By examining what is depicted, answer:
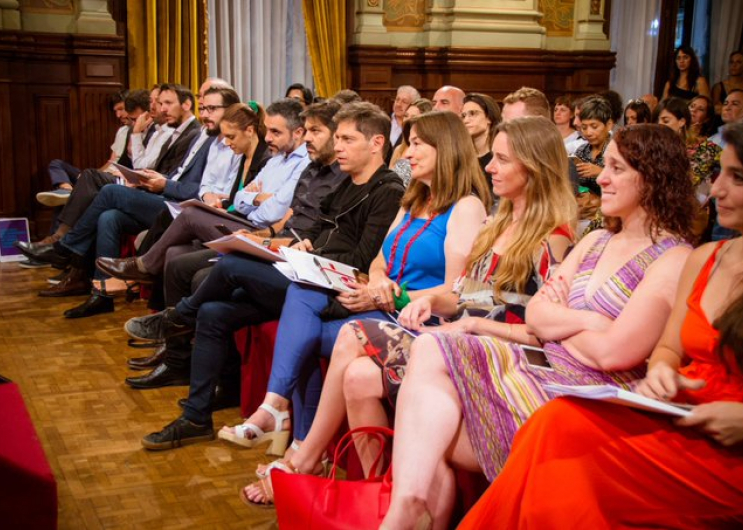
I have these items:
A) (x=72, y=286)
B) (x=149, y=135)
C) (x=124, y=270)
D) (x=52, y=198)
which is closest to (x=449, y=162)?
(x=124, y=270)

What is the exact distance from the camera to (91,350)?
161 inches

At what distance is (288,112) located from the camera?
13.1 ft

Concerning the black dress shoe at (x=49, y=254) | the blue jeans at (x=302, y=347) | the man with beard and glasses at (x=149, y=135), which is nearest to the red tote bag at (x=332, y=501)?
the blue jeans at (x=302, y=347)

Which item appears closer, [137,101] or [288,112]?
[288,112]

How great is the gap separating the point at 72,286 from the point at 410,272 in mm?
2983

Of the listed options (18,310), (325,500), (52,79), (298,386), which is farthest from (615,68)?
(325,500)

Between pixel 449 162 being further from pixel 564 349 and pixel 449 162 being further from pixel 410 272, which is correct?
pixel 564 349

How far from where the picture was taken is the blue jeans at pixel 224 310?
9.98 feet

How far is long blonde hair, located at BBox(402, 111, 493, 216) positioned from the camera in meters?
2.79

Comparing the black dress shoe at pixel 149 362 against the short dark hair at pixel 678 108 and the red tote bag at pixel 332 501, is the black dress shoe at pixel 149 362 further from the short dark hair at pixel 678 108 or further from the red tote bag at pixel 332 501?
the short dark hair at pixel 678 108

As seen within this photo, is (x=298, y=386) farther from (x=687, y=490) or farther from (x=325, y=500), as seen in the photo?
(x=687, y=490)

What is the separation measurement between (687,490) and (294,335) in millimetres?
1392

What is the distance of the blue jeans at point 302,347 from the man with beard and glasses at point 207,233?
74cm

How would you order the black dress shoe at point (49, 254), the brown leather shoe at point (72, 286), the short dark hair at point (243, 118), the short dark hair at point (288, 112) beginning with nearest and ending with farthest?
the short dark hair at point (288, 112) < the short dark hair at point (243, 118) < the brown leather shoe at point (72, 286) < the black dress shoe at point (49, 254)
